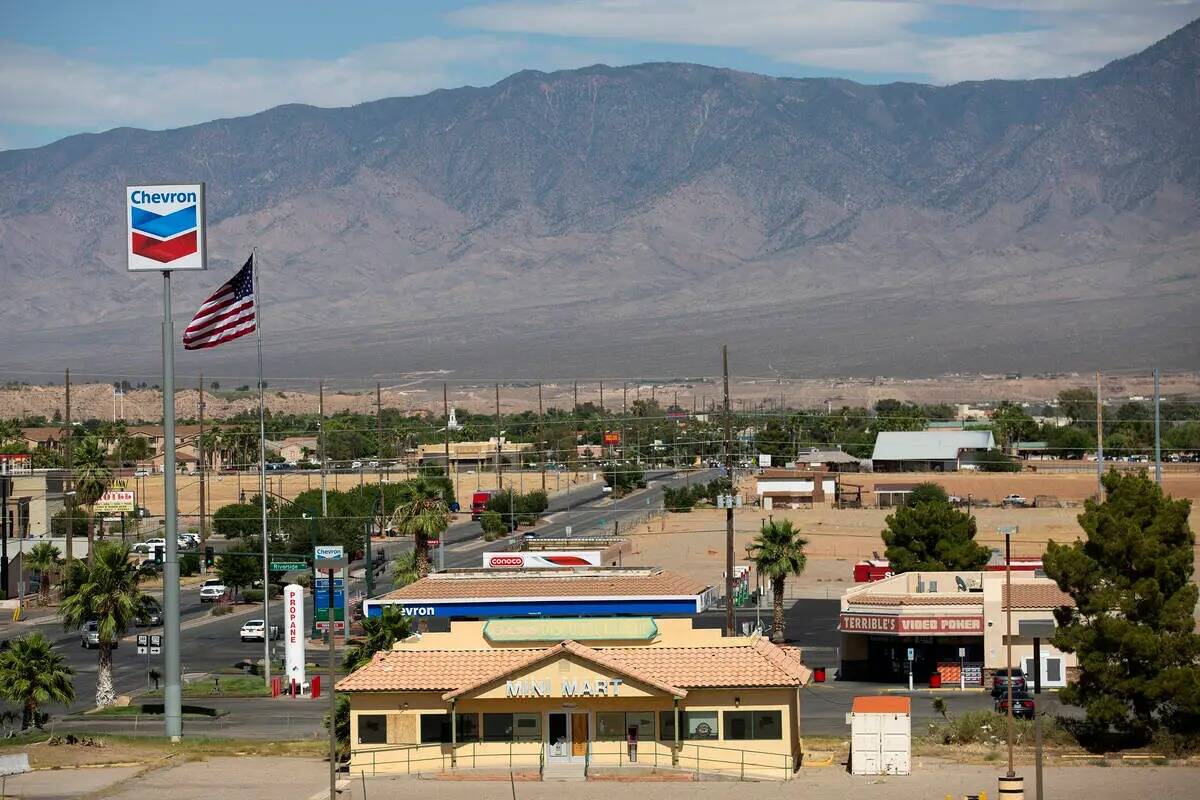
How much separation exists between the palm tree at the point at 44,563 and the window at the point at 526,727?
59.7 m

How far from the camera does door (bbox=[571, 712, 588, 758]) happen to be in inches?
1879

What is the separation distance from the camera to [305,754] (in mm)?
A: 51875

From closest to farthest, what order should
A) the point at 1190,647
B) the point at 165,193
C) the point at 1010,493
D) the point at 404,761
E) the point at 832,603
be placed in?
the point at 404,761 < the point at 1190,647 < the point at 165,193 < the point at 832,603 < the point at 1010,493

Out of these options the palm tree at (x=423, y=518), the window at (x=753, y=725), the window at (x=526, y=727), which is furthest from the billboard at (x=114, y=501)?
the window at (x=753, y=725)

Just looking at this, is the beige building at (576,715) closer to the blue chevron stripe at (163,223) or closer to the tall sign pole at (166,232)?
the tall sign pole at (166,232)

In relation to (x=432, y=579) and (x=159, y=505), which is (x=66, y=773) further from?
(x=159, y=505)

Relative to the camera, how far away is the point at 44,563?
102 metres

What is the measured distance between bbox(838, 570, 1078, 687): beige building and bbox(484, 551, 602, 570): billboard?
41.3 feet

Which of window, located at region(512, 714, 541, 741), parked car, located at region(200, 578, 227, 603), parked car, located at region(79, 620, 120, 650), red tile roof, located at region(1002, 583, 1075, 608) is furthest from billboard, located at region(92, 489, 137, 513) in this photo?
window, located at region(512, 714, 541, 741)

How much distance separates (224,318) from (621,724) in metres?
21.2

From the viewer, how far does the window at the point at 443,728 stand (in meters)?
47.9

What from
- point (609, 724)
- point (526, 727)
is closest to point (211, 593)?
point (526, 727)

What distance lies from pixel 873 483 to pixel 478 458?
46553mm

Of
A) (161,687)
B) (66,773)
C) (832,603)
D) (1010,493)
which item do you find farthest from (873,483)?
(66,773)
